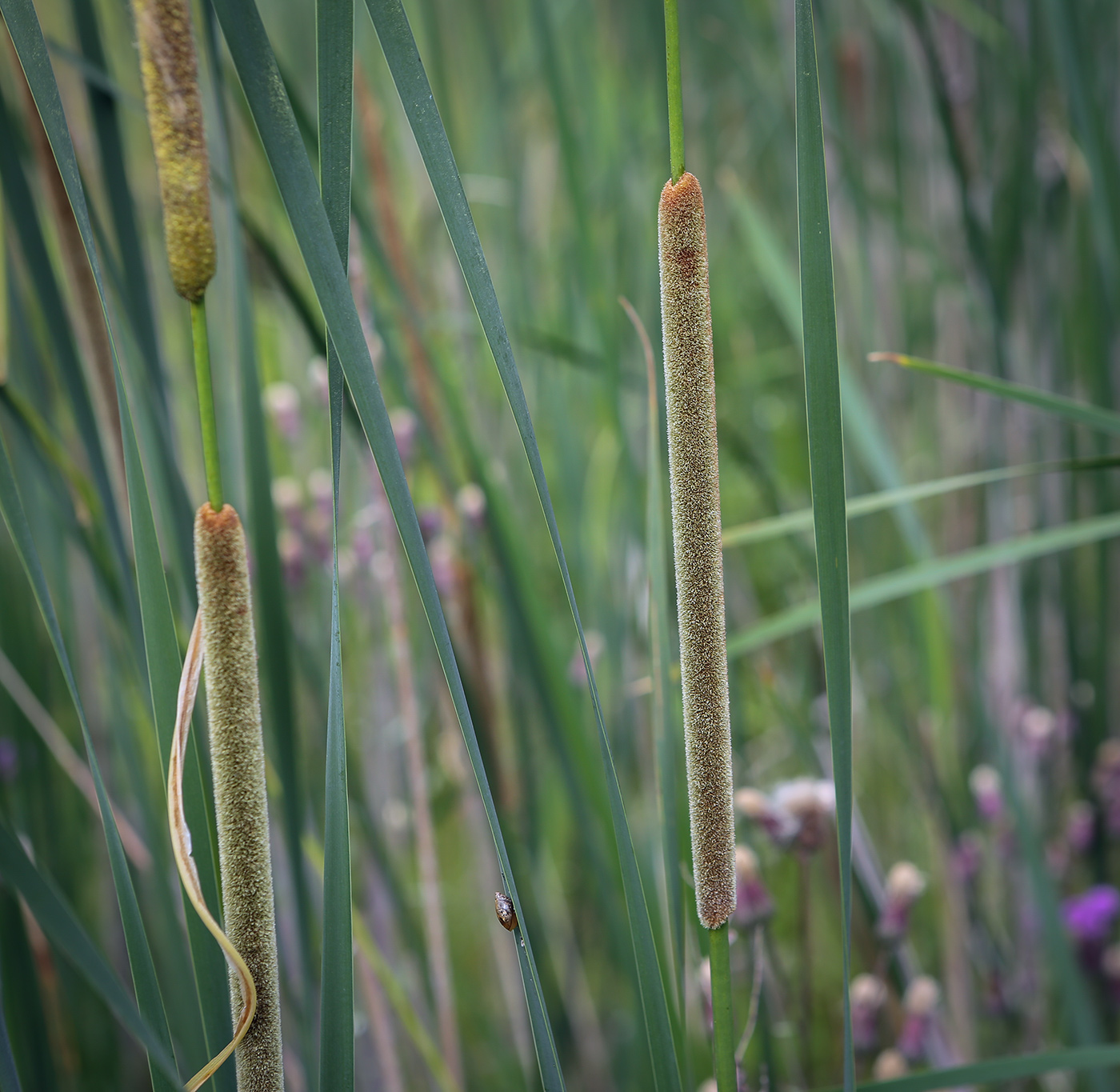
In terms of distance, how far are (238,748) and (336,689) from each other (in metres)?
0.03

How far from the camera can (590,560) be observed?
868 millimetres

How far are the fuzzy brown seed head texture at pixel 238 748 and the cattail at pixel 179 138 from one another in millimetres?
65

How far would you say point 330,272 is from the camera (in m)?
0.26

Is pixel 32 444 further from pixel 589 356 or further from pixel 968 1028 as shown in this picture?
pixel 968 1028

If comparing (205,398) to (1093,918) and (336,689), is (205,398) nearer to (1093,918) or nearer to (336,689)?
(336,689)

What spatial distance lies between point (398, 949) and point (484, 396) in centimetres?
61

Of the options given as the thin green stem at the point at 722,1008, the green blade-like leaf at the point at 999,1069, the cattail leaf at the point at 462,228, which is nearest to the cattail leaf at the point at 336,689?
the cattail leaf at the point at 462,228

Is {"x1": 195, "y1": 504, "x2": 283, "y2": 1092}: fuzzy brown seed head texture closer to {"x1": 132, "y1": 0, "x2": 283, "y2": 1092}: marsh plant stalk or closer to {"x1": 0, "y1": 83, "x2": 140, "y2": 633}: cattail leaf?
{"x1": 132, "y1": 0, "x2": 283, "y2": 1092}: marsh plant stalk

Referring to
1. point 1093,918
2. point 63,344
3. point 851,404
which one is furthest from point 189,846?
point 1093,918

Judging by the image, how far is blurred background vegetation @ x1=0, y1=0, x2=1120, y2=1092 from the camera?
0.50 meters

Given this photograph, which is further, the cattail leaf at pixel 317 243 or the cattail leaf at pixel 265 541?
the cattail leaf at pixel 265 541

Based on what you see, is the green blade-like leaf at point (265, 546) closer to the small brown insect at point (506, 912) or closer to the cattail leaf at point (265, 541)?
the cattail leaf at point (265, 541)

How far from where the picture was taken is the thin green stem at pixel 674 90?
0.24 metres

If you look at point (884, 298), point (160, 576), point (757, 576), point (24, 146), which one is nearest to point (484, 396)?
point (884, 298)
